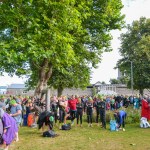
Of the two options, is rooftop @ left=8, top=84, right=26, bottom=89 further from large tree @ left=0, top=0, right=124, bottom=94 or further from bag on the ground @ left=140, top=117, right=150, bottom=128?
large tree @ left=0, top=0, right=124, bottom=94

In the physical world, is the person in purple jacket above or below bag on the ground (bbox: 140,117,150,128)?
above

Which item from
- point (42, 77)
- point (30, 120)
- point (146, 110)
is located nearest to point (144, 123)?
point (146, 110)

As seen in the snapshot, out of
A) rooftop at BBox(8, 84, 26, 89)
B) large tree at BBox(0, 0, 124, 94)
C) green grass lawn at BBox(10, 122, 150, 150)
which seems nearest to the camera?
green grass lawn at BBox(10, 122, 150, 150)

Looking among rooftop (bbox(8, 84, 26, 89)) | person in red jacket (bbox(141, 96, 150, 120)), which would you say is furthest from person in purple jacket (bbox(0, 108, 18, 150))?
rooftop (bbox(8, 84, 26, 89))

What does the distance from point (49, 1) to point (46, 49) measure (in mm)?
2436

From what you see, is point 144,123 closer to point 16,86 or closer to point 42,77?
point 42,77

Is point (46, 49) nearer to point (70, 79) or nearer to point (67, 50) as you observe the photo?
point (67, 50)

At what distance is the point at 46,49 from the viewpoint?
604 inches

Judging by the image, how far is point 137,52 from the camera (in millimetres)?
51188

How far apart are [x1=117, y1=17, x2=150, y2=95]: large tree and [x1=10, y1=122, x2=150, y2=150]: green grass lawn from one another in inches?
1189

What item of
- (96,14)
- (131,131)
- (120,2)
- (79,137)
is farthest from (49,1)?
(120,2)

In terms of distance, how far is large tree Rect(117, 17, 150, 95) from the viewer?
152 feet

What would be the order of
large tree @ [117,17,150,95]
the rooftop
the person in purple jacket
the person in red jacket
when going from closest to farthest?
the person in purple jacket < the person in red jacket < large tree @ [117,17,150,95] < the rooftop

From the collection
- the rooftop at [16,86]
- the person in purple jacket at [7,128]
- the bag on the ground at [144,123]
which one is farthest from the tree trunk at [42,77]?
the rooftop at [16,86]
